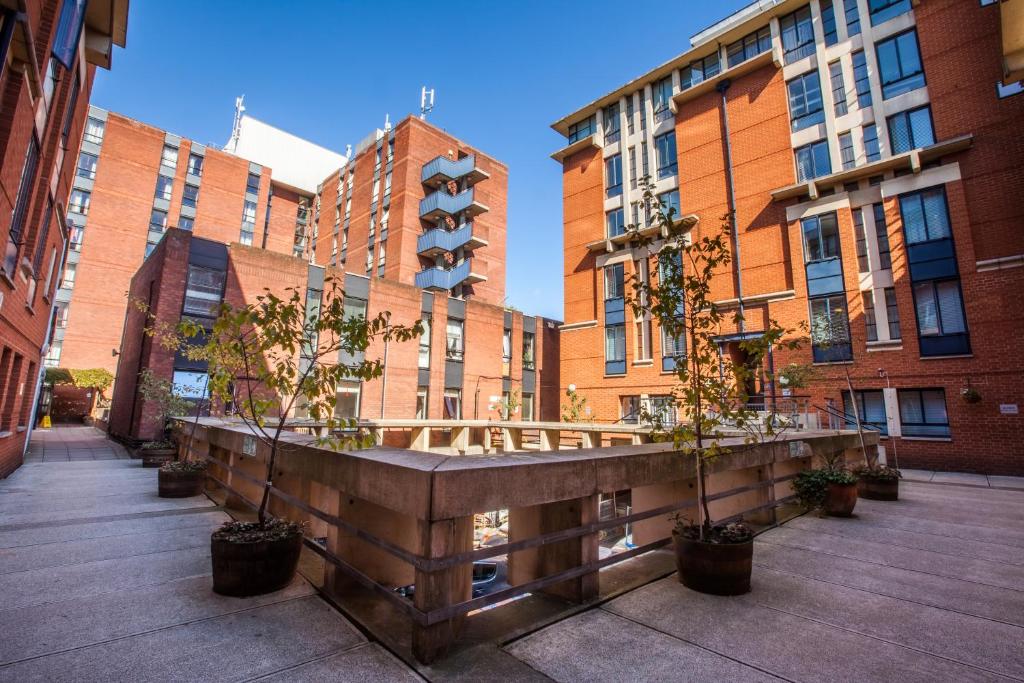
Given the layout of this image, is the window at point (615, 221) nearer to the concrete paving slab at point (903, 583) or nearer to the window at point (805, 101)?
the window at point (805, 101)

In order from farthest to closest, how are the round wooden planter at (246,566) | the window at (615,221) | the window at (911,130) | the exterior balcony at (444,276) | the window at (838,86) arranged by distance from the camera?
the exterior balcony at (444,276)
the window at (615,221)
the window at (838,86)
the window at (911,130)
the round wooden planter at (246,566)

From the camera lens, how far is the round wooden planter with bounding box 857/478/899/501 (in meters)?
9.20

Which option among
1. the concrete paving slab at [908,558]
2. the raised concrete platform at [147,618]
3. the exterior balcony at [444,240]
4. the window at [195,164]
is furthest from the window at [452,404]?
the window at [195,164]

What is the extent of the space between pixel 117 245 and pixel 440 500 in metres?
49.6

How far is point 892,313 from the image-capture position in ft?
59.2

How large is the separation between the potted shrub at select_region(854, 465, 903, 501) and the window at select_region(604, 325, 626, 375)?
16169 millimetres

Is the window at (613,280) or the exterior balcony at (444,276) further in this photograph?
the exterior balcony at (444,276)

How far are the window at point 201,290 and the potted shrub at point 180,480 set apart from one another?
14.1 m

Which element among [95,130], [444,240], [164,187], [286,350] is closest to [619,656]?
[286,350]

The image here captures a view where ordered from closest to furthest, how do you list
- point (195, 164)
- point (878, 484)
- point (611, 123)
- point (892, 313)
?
point (878, 484)
point (892, 313)
point (611, 123)
point (195, 164)

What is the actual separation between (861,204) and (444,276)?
27.6m

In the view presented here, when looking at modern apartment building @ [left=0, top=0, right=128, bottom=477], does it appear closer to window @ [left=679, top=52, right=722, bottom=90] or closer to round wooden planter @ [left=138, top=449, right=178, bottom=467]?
round wooden planter @ [left=138, top=449, right=178, bottom=467]

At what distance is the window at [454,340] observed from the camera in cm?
2892

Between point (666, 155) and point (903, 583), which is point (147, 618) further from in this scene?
point (666, 155)
